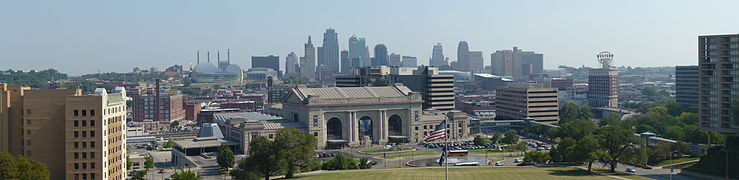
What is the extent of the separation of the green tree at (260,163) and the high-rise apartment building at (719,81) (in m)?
70.6

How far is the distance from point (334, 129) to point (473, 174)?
222 feet

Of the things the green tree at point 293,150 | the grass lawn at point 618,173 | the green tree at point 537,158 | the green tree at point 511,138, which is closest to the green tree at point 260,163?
the green tree at point 293,150

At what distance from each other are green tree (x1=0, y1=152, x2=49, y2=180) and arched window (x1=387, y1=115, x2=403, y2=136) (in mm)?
96314

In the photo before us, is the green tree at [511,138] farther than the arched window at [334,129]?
No

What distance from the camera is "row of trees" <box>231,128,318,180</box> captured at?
99.8 metres

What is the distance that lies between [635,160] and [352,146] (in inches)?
2838

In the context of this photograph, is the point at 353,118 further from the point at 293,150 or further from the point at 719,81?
the point at 719,81

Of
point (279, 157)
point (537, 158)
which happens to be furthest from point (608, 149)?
point (279, 157)

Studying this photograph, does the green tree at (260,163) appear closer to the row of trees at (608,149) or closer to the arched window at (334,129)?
the row of trees at (608,149)

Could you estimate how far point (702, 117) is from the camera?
387 feet

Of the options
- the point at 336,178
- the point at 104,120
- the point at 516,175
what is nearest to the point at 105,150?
the point at 104,120

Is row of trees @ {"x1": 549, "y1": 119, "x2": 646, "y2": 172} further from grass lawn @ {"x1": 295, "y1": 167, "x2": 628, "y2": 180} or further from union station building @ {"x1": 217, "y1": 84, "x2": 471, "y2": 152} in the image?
union station building @ {"x1": 217, "y1": 84, "x2": 471, "y2": 152}

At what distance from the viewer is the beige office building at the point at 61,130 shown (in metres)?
92.4

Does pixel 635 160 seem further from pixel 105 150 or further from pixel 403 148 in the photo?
pixel 105 150
